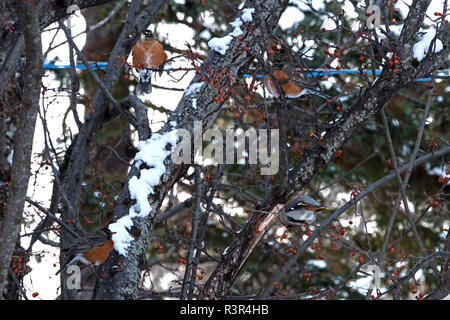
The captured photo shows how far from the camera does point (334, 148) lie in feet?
14.6

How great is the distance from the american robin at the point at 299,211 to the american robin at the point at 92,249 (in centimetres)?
128

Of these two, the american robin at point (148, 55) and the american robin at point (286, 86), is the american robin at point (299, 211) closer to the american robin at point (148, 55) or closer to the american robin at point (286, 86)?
the american robin at point (286, 86)

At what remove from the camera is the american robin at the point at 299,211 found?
4617 millimetres

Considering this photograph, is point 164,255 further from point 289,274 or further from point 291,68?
point 291,68

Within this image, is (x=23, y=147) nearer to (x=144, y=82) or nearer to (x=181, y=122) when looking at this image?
(x=181, y=122)

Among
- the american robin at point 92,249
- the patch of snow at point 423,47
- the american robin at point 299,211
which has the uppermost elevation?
the patch of snow at point 423,47

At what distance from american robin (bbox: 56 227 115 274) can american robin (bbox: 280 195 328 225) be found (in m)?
1.28

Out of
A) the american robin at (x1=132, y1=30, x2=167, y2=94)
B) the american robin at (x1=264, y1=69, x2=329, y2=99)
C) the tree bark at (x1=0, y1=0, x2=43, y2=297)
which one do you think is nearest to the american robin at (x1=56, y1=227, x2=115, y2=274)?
the tree bark at (x1=0, y1=0, x2=43, y2=297)

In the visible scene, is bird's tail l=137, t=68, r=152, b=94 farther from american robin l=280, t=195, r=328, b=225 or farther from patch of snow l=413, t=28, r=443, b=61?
patch of snow l=413, t=28, r=443, b=61

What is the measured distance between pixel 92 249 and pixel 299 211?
1554mm

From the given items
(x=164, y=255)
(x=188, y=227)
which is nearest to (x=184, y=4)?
(x=188, y=227)

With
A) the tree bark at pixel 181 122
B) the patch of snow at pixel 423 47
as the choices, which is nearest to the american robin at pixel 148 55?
the tree bark at pixel 181 122

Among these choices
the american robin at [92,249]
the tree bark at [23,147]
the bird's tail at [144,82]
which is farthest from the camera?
the bird's tail at [144,82]

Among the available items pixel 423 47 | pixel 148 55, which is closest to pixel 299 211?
pixel 423 47
